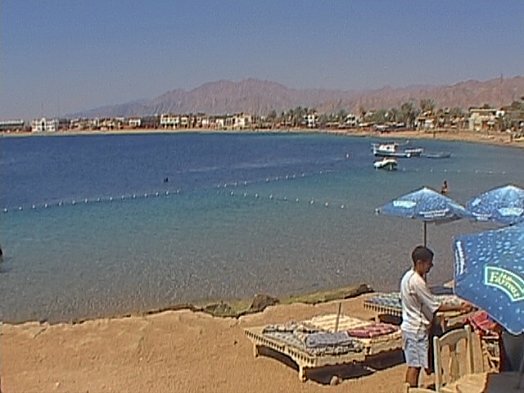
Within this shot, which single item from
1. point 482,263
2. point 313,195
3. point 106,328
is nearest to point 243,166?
point 313,195

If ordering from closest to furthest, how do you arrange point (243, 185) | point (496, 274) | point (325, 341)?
point (496, 274)
point (325, 341)
point (243, 185)

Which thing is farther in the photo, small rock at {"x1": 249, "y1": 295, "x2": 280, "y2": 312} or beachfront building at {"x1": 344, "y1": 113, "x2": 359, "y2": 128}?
beachfront building at {"x1": 344, "y1": 113, "x2": 359, "y2": 128}

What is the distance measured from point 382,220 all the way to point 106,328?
17.0 m

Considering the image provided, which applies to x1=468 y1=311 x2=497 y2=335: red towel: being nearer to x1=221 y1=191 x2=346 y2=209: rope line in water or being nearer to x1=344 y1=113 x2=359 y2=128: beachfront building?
x1=221 y1=191 x2=346 y2=209: rope line in water

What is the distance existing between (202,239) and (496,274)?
65.2 ft

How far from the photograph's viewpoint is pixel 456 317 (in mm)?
9438

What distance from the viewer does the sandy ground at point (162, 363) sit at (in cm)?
782

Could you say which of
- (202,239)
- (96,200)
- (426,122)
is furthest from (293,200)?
(426,122)

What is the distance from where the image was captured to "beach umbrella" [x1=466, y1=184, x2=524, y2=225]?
11078 mm

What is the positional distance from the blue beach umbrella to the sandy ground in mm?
2763

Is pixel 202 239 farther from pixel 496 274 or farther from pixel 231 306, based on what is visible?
pixel 496 274

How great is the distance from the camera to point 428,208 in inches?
461

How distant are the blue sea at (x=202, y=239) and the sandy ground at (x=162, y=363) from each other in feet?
12.5

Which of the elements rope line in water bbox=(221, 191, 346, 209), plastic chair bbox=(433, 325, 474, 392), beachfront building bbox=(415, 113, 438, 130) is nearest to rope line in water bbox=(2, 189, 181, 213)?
rope line in water bbox=(221, 191, 346, 209)
